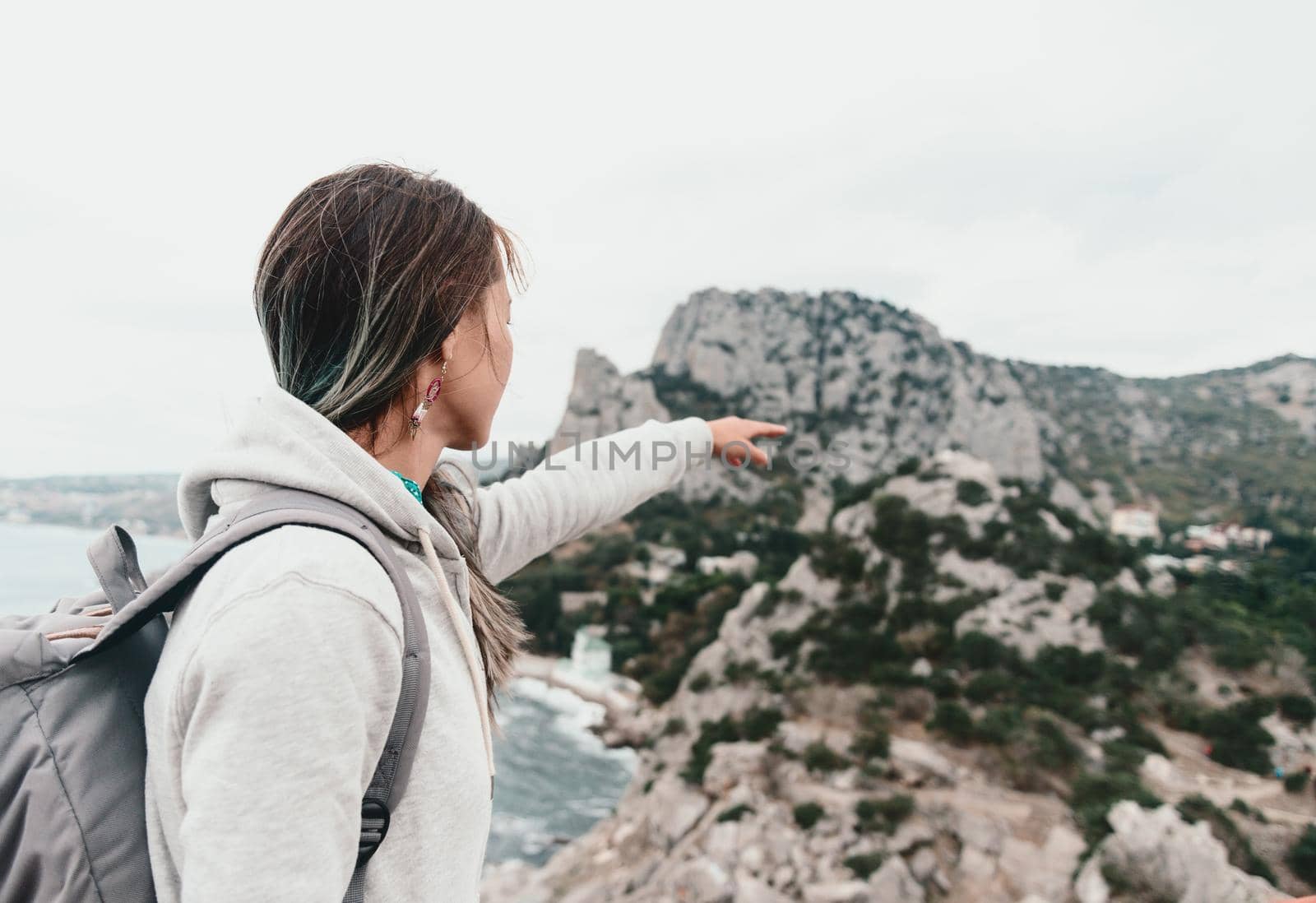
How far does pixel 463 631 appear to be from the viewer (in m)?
0.78

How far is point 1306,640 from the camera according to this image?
13.0 meters

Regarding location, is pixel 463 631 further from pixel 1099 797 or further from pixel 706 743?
pixel 706 743

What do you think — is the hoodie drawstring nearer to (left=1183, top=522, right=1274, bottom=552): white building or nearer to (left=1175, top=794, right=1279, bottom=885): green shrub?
(left=1175, top=794, right=1279, bottom=885): green shrub

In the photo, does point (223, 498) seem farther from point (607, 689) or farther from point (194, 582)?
point (607, 689)

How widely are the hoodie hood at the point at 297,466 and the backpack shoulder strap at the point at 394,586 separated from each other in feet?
0.07

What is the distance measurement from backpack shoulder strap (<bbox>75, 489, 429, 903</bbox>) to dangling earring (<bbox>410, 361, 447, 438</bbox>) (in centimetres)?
20

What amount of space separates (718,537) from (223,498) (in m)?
29.9

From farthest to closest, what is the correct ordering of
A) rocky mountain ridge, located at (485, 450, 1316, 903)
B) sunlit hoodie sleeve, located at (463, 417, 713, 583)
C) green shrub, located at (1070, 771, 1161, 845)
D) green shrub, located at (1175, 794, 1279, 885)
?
green shrub, located at (1070, 771, 1161, 845), rocky mountain ridge, located at (485, 450, 1316, 903), green shrub, located at (1175, 794, 1279, 885), sunlit hoodie sleeve, located at (463, 417, 713, 583)

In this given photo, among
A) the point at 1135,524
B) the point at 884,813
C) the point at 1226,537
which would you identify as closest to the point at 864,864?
the point at 884,813

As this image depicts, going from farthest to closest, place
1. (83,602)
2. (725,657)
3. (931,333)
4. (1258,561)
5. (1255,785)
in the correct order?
1. (931,333)
2. (1258,561)
3. (725,657)
4. (1255,785)
5. (83,602)

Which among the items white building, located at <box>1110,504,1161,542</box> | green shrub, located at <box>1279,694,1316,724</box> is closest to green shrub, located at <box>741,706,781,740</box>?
green shrub, located at <box>1279,694,1316,724</box>

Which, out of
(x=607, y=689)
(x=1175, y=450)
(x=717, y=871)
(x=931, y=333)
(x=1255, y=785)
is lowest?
(x=607, y=689)

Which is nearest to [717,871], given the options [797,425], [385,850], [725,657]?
[725,657]

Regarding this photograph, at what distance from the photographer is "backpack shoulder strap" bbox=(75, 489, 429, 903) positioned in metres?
0.59
